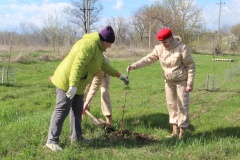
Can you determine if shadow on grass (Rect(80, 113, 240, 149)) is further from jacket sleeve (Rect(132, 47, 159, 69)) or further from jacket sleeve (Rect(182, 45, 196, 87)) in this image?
jacket sleeve (Rect(132, 47, 159, 69))

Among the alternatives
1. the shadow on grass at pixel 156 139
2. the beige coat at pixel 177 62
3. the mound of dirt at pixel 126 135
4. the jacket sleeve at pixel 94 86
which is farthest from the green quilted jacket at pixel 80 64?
the jacket sleeve at pixel 94 86

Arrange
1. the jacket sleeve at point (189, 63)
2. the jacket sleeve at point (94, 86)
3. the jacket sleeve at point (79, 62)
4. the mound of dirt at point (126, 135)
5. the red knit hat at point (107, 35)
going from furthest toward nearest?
the jacket sleeve at point (94, 86), the mound of dirt at point (126, 135), the jacket sleeve at point (189, 63), the red knit hat at point (107, 35), the jacket sleeve at point (79, 62)

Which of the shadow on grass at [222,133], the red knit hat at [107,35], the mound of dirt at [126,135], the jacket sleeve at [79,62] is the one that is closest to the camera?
the jacket sleeve at [79,62]

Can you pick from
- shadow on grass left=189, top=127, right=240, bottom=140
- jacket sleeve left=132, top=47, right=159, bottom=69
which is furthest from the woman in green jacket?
shadow on grass left=189, top=127, right=240, bottom=140

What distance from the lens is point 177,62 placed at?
15.7ft

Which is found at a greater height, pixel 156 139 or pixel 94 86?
pixel 94 86

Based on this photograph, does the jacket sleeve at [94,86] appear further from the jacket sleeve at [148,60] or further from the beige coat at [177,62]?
the beige coat at [177,62]

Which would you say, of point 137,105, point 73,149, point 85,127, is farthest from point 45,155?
point 137,105

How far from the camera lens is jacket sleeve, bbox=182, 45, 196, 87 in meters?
4.69

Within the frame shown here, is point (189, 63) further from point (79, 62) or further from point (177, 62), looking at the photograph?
point (79, 62)

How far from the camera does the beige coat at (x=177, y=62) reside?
473 centimetres

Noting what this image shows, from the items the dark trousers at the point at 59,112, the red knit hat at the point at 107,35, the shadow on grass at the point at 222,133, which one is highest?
the red knit hat at the point at 107,35

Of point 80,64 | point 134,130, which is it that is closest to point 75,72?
point 80,64

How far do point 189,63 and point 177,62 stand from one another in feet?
0.65
